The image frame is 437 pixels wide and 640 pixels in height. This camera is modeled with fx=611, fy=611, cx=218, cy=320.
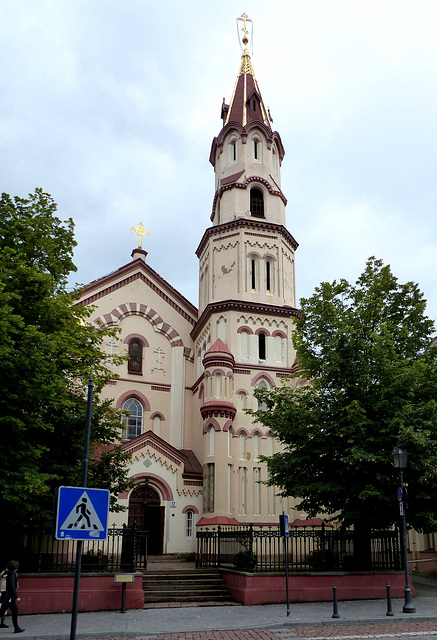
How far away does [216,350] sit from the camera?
100 feet

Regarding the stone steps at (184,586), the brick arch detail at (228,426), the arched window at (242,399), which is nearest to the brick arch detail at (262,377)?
the arched window at (242,399)

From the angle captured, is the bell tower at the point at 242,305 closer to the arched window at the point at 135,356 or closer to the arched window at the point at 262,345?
the arched window at the point at 262,345

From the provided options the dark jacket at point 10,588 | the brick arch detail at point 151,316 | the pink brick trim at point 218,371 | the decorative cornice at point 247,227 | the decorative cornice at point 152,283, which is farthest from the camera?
the decorative cornice at point 152,283

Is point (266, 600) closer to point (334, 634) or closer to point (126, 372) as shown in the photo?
point (334, 634)

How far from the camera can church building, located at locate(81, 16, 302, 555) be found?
28.9m

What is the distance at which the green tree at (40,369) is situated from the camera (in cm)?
1568

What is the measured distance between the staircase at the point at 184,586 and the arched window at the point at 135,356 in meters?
14.6

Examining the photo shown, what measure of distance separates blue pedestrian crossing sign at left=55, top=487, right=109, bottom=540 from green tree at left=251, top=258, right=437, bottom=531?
10.7 metres

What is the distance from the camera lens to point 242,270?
3334 centimetres

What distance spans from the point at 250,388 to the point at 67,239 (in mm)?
14105

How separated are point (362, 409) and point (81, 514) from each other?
1172 centimetres

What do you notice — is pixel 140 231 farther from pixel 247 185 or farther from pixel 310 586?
pixel 310 586

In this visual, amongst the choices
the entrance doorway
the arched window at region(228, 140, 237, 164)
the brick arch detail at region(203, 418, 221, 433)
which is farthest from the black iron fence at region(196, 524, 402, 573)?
the arched window at region(228, 140, 237, 164)

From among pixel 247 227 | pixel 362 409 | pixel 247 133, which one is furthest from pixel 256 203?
pixel 362 409
